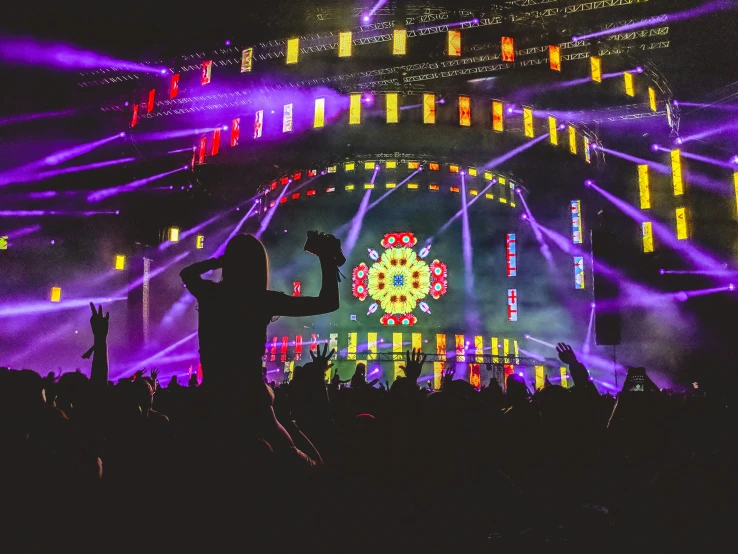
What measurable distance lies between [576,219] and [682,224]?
24.7 feet

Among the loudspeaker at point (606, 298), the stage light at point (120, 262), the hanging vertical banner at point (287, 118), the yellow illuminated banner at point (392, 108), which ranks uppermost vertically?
the hanging vertical banner at point (287, 118)

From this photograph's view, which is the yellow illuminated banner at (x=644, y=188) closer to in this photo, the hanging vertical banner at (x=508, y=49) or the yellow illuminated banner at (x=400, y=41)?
the hanging vertical banner at (x=508, y=49)

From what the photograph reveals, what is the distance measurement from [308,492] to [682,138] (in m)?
20.9

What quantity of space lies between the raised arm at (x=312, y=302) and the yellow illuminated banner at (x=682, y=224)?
733 inches

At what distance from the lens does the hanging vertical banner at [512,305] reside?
2566 centimetres

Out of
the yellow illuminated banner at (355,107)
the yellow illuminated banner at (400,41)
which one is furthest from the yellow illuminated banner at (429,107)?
the yellow illuminated banner at (400,41)

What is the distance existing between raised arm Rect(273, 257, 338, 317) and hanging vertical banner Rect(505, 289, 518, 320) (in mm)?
24590

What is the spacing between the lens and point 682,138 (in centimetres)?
1789

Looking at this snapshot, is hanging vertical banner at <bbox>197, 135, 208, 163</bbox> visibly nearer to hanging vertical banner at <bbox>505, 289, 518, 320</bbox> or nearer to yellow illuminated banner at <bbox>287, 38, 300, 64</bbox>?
yellow illuminated banner at <bbox>287, 38, 300, 64</bbox>

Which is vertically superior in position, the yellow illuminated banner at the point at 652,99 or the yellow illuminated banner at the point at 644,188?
the yellow illuminated banner at the point at 652,99

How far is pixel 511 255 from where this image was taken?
26.2m

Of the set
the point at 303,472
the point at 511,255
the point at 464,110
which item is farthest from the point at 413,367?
the point at 511,255

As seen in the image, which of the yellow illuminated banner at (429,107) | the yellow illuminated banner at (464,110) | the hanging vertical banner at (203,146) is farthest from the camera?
the hanging vertical banner at (203,146)

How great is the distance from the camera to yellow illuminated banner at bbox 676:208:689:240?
55.8 feet
